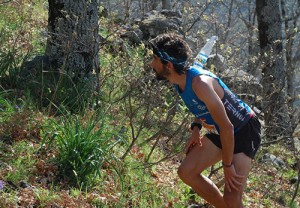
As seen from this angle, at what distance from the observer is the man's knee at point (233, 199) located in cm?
439

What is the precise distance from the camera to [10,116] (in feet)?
19.0

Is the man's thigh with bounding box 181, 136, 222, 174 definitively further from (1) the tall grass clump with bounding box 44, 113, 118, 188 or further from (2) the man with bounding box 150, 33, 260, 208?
(1) the tall grass clump with bounding box 44, 113, 118, 188

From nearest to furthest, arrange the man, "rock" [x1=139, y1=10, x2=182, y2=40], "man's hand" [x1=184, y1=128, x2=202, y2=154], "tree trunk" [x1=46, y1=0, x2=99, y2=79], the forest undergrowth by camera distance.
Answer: the man < "man's hand" [x1=184, y1=128, x2=202, y2=154] < the forest undergrowth < "tree trunk" [x1=46, y1=0, x2=99, y2=79] < "rock" [x1=139, y1=10, x2=182, y2=40]

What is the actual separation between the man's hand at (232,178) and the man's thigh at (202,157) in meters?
0.27

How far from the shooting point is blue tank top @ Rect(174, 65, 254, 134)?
422 centimetres

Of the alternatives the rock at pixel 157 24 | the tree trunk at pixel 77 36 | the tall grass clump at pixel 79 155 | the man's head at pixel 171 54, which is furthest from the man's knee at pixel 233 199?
the rock at pixel 157 24

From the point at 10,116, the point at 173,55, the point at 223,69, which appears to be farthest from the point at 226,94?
the point at 223,69

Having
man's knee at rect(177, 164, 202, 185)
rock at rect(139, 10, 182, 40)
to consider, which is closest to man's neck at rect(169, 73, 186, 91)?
man's knee at rect(177, 164, 202, 185)

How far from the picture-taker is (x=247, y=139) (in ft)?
14.4

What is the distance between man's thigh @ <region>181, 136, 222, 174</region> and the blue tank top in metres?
0.14

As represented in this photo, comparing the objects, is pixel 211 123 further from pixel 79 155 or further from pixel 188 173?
pixel 79 155

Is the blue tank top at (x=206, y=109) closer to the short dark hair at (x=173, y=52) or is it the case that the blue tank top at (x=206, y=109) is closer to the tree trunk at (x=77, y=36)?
the short dark hair at (x=173, y=52)

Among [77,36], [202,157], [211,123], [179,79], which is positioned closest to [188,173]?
[202,157]

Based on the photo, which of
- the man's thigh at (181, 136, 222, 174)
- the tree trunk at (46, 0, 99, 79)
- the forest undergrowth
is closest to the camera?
the man's thigh at (181, 136, 222, 174)
